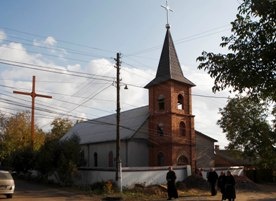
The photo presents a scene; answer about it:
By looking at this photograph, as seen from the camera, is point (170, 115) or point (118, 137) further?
point (170, 115)

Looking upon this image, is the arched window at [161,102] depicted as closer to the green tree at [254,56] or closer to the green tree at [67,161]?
the green tree at [67,161]

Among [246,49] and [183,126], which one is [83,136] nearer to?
[183,126]

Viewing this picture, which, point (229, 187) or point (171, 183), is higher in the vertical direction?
point (171, 183)

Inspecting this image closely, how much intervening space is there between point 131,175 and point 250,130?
19.6 m

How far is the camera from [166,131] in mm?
44250

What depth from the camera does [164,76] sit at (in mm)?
45656

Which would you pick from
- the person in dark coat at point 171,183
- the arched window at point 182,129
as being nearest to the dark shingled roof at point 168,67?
the arched window at point 182,129

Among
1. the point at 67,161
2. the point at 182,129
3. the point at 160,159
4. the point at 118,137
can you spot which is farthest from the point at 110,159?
the point at 118,137

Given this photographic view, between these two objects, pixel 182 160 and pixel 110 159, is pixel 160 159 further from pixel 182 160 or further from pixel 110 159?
pixel 110 159

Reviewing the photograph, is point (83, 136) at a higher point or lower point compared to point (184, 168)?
higher

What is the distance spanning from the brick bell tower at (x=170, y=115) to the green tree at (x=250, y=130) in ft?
18.5

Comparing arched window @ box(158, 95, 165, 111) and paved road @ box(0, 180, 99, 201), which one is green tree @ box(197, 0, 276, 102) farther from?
arched window @ box(158, 95, 165, 111)

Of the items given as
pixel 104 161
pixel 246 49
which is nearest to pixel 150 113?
pixel 104 161

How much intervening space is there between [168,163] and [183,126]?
449 cm
